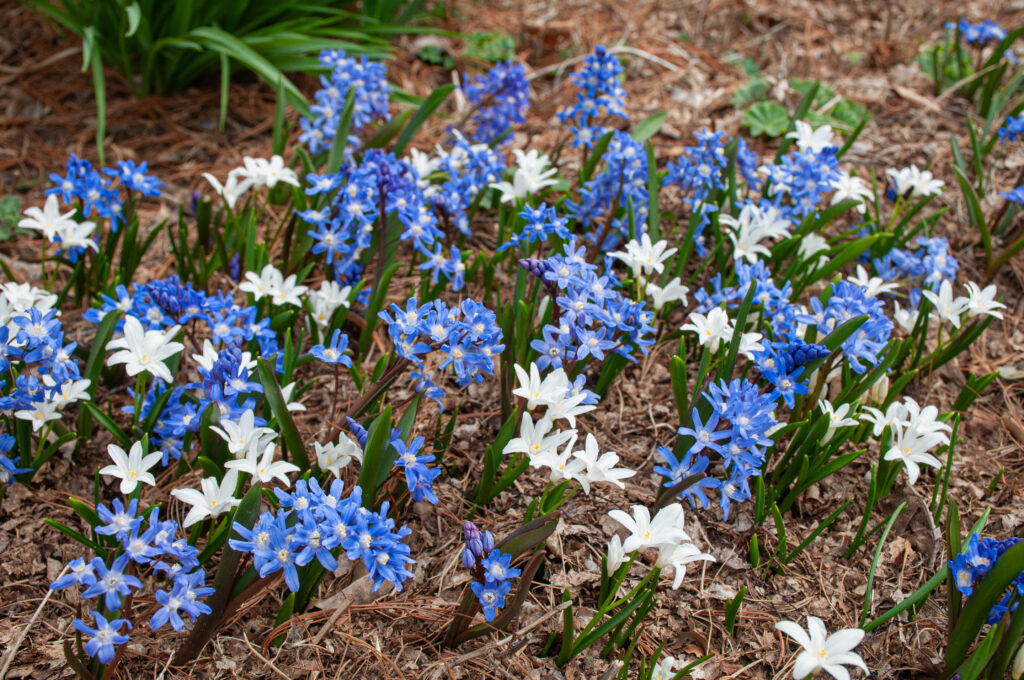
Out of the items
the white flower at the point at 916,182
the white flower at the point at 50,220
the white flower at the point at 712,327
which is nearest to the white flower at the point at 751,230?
the white flower at the point at 712,327

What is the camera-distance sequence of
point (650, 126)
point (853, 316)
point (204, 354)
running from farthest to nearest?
point (650, 126) → point (853, 316) → point (204, 354)

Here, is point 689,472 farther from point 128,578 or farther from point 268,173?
point 268,173

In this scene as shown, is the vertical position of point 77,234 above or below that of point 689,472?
above

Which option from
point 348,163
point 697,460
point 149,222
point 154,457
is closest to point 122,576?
point 154,457

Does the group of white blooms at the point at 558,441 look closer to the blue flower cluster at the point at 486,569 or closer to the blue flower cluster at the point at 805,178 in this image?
the blue flower cluster at the point at 486,569

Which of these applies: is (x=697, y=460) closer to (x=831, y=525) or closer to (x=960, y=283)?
(x=831, y=525)

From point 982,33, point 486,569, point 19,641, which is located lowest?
point 19,641

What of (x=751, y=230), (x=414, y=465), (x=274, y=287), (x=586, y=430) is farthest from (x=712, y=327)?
(x=274, y=287)
